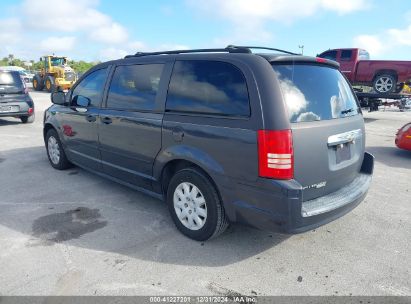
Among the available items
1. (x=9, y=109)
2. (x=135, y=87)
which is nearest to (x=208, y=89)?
(x=135, y=87)

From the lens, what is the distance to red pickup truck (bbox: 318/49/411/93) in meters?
13.0

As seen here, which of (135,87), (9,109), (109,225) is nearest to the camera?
(109,225)

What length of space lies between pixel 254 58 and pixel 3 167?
204 inches

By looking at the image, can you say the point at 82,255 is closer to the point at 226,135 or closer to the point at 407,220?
the point at 226,135

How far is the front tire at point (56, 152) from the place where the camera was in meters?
5.45

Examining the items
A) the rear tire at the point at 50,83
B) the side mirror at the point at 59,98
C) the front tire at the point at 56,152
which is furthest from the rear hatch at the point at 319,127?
the rear tire at the point at 50,83

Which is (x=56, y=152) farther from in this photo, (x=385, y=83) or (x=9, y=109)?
(x=385, y=83)

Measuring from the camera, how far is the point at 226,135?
2.83 m

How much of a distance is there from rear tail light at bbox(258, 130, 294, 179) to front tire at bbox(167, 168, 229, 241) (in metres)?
0.64

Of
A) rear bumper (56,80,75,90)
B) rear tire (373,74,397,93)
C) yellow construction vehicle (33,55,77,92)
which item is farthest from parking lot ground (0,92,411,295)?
yellow construction vehicle (33,55,77,92)

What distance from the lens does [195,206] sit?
324 centimetres

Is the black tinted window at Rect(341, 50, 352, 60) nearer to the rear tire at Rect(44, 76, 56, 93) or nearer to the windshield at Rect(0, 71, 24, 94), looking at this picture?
the windshield at Rect(0, 71, 24, 94)

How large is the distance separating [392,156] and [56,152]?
6869 mm

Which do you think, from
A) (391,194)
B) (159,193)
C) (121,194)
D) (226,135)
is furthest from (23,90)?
(391,194)
